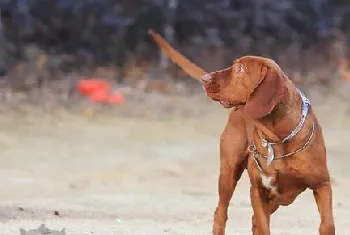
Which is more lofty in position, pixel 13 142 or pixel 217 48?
pixel 217 48

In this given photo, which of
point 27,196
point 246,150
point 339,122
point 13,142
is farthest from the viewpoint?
point 339,122

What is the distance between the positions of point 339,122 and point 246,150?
1061 cm

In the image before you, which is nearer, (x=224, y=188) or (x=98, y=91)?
(x=224, y=188)

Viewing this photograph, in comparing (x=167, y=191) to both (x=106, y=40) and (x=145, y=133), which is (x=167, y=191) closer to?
(x=145, y=133)

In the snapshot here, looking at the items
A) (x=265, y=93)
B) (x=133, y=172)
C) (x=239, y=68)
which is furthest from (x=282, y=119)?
(x=133, y=172)

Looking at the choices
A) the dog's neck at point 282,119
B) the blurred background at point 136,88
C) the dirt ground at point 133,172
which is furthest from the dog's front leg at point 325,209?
the blurred background at point 136,88

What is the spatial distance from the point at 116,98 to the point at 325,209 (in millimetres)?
11658

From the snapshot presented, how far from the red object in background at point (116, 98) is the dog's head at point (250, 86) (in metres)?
11.6

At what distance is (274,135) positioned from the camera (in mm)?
6355

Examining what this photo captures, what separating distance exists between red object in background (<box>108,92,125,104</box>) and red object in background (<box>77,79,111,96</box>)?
0.84 feet

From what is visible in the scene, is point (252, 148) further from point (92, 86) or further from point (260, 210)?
point (92, 86)

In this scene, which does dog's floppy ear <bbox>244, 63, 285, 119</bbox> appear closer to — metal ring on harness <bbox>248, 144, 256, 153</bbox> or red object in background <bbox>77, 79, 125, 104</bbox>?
metal ring on harness <bbox>248, 144, 256, 153</bbox>

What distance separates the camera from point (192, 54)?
19.2 metres

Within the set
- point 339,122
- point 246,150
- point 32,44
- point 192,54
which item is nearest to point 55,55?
point 32,44
